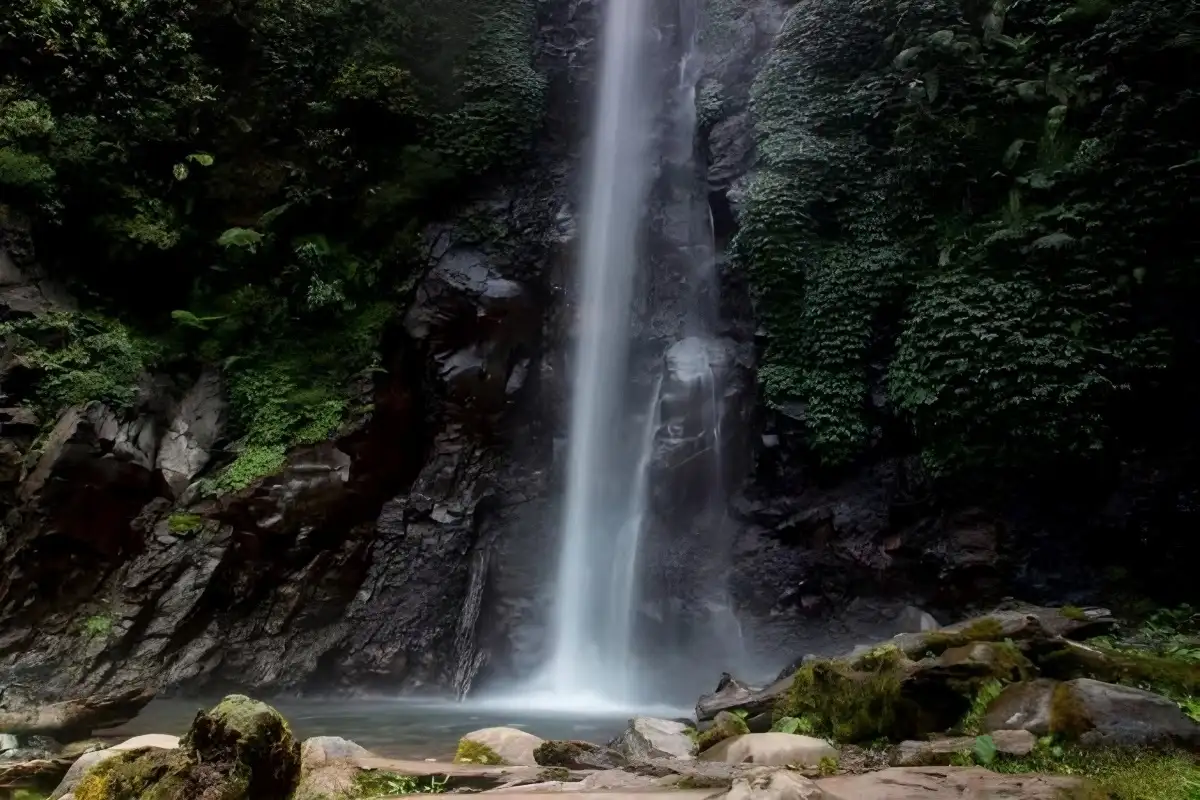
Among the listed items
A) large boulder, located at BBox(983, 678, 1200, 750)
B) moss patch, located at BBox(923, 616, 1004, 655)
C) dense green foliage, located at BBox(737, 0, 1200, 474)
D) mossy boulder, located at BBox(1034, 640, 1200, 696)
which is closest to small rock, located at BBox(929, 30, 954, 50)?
dense green foliage, located at BBox(737, 0, 1200, 474)

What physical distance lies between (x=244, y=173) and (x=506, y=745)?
12952 mm

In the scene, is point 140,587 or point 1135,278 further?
point 140,587

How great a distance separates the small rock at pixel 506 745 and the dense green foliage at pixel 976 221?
7.82 meters

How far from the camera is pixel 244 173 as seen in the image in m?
15.2

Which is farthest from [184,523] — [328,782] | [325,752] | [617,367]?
[328,782]

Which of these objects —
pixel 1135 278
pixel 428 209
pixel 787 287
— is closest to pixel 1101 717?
pixel 1135 278

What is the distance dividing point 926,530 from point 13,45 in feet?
54.0

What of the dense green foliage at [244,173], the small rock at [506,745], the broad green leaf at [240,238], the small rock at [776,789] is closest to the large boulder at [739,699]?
the small rock at [506,745]

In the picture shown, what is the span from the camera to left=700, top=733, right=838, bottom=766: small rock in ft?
17.1

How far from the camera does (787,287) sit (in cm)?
1366

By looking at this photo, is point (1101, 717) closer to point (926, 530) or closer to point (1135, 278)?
point (926, 530)

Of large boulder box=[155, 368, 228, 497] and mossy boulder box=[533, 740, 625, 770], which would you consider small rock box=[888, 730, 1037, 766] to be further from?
large boulder box=[155, 368, 228, 497]

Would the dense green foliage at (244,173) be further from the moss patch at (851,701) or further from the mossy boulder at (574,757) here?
the moss patch at (851,701)

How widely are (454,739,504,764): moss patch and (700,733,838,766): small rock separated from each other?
1.56m
